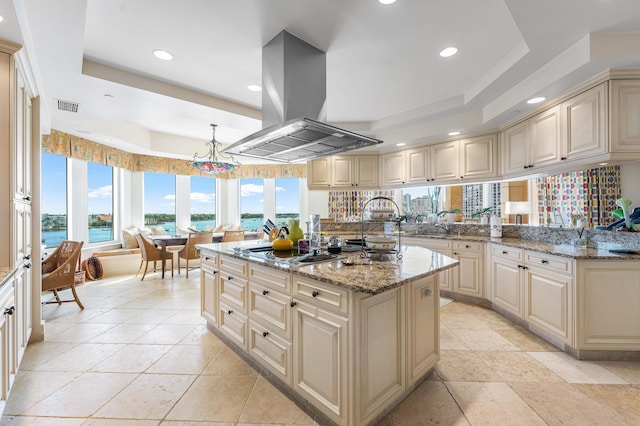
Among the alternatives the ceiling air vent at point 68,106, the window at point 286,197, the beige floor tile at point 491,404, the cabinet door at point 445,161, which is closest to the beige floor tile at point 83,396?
the beige floor tile at point 491,404

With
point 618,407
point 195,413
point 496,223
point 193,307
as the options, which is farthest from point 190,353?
point 496,223

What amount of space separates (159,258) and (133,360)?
3.19 m

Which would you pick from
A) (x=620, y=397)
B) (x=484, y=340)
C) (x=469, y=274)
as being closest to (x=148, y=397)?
(x=484, y=340)

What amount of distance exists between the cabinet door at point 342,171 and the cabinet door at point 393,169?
1.99 ft

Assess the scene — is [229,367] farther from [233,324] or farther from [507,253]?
[507,253]

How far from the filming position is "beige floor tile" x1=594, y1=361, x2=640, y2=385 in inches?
81.0

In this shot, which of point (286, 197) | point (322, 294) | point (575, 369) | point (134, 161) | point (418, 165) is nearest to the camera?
point (322, 294)

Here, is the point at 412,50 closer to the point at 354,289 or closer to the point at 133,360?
the point at 354,289

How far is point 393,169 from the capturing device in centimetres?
488


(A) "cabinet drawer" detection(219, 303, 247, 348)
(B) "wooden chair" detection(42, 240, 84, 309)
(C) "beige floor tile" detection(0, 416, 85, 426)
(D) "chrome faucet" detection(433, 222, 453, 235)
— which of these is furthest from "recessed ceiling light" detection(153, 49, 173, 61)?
(D) "chrome faucet" detection(433, 222, 453, 235)

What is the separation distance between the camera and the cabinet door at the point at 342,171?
5164mm

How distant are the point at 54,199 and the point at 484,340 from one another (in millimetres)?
6805

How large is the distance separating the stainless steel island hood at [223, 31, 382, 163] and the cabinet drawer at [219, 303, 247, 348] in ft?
4.89

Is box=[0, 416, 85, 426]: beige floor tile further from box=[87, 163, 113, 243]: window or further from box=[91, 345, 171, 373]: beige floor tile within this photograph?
box=[87, 163, 113, 243]: window
